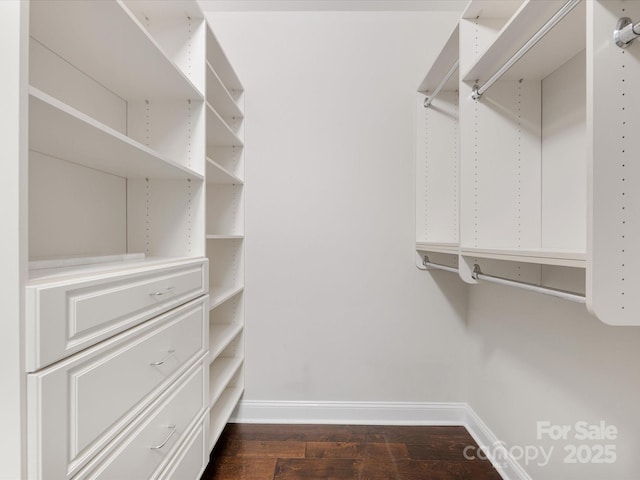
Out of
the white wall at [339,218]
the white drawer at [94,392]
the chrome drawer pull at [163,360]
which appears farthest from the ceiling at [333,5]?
the chrome drawer pull at [163,360]

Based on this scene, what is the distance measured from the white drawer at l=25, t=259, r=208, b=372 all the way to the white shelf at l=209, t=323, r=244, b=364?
1.64ft

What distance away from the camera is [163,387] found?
3.19ft

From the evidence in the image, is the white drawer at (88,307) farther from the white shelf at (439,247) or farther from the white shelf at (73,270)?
the white shelf at (439,247)

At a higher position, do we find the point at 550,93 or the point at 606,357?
the point at 550,93

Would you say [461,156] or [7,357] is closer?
[7,357]

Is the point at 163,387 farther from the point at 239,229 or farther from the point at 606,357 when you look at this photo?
the point at 606,357

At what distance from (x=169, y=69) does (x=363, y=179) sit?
1.17 metres

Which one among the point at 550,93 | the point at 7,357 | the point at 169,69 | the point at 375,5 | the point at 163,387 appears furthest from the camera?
the point at 375,5

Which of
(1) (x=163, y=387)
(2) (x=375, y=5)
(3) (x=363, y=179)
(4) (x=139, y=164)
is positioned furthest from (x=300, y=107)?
(1) (x=163, y=387)

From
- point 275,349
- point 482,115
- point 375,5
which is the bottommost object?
point 275,349

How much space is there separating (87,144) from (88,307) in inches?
20.3

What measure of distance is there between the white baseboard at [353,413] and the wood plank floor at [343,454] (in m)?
0.04

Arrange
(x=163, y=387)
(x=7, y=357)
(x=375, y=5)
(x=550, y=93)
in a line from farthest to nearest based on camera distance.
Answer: (x=375, y=5)
(x=550, y=93)
(x=163, y=387)
(x=7, y=357)

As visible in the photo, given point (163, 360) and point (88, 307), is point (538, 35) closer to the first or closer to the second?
point (88, 307)
